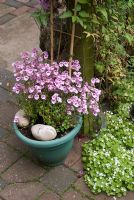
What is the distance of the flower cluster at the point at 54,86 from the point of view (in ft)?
9.01

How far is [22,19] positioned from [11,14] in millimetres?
197

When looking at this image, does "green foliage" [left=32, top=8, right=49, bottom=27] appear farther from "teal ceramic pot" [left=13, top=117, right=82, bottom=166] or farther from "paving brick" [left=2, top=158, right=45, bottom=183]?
"paving brick" [left=2, top=158, right=45, bottom=183]

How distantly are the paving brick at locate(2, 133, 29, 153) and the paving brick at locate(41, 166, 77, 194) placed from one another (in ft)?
1.06

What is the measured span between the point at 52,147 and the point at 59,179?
0.36 metres

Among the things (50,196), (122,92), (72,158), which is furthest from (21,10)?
(50,196)

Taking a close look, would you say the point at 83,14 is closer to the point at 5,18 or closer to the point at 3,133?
the point at 3,133

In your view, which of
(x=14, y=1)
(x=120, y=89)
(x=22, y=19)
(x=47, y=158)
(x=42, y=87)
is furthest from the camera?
(x=14, y=1)

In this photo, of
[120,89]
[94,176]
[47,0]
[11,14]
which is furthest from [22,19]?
[94,176]

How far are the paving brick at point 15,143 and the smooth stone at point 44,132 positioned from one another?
0.50m

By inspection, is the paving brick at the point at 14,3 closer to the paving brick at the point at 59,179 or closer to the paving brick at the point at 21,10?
the paving brick at the point at 21,10

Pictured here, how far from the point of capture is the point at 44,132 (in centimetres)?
275

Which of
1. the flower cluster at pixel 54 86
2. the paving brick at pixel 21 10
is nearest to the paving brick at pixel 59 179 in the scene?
the flower cluster at pixel 54 86

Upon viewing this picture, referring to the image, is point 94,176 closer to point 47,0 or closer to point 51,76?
point 51,76

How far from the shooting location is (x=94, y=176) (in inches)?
118
